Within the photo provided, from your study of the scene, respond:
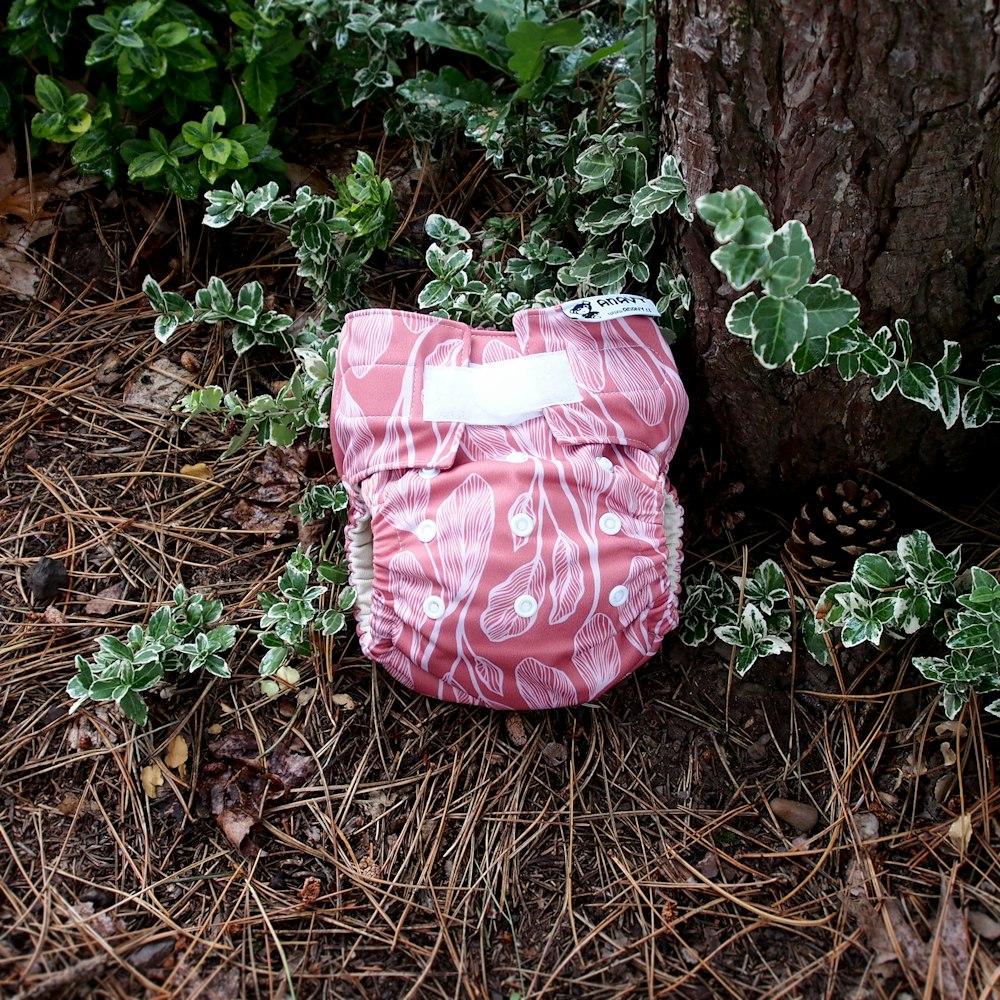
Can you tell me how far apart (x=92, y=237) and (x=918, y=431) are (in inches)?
72.3

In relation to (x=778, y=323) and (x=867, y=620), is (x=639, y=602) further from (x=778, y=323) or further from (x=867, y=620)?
(x=778, y=323)

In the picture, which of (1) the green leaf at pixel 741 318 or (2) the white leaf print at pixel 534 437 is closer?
(1) the green leaf at pixel 741 318

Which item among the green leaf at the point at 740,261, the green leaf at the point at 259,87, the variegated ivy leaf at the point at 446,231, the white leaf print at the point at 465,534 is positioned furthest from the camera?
the green leaf at the point at 259,87

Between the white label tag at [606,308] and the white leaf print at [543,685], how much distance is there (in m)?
0.62

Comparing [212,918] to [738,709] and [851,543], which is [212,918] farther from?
[851,543]

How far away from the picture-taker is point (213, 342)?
6.72ft

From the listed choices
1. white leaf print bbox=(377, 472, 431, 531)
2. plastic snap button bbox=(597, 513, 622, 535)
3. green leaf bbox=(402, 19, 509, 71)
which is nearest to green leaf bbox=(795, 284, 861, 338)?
plastic snap button bbox=(597, 513, 622, 535)

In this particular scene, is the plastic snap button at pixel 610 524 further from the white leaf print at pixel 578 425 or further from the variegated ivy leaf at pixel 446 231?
the variegated ivy leaf at pixel 446 231

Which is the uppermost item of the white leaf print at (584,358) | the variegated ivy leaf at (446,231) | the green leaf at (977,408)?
the variegated ivy leaf at (446,231)

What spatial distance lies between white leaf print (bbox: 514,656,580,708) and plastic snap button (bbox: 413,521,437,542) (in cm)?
26

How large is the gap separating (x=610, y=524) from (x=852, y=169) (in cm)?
67

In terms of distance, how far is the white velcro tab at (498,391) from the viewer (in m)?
1.61

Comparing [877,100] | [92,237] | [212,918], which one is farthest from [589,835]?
[92,237]

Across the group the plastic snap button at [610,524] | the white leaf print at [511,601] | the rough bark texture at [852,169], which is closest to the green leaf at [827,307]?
the rough bark texture at [852,169]
